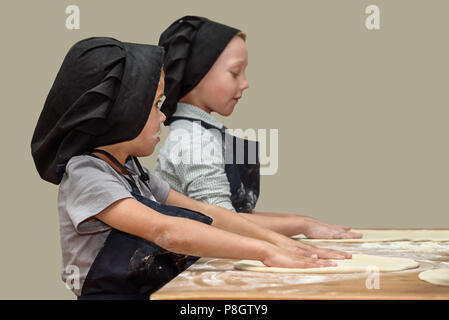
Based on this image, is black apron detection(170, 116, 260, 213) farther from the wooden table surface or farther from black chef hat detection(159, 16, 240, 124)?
the wooden table surface

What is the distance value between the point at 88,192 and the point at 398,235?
146cm

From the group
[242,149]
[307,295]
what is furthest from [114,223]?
[242,149]

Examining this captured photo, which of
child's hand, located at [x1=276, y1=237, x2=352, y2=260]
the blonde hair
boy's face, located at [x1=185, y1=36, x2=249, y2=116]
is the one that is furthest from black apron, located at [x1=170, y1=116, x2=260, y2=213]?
child's hand, located at [x1=276, y1=237, x2=352, y2=260]

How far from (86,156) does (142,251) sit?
1.10 ft

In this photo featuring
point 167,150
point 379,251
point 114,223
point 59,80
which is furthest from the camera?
point 167,150

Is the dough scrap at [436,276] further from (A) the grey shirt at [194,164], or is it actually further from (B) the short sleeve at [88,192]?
(A) the grey shirt at [194,164]

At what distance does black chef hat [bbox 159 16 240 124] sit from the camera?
314 centimetres

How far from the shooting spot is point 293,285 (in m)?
1.97

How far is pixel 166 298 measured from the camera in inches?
71.9

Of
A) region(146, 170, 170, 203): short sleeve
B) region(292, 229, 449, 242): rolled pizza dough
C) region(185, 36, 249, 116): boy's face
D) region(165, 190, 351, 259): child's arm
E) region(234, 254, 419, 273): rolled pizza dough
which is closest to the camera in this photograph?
region(234, 254, 419, 273): rolled pizza dough

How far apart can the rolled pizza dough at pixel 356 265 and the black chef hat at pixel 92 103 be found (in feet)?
1.79

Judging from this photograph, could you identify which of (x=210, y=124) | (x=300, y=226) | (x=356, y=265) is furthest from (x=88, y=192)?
(x=300, y=226)

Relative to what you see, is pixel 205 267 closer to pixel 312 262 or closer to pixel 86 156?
pixel 312 262

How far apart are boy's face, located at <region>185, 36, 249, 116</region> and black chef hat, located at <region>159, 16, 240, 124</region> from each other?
3 centimetres
